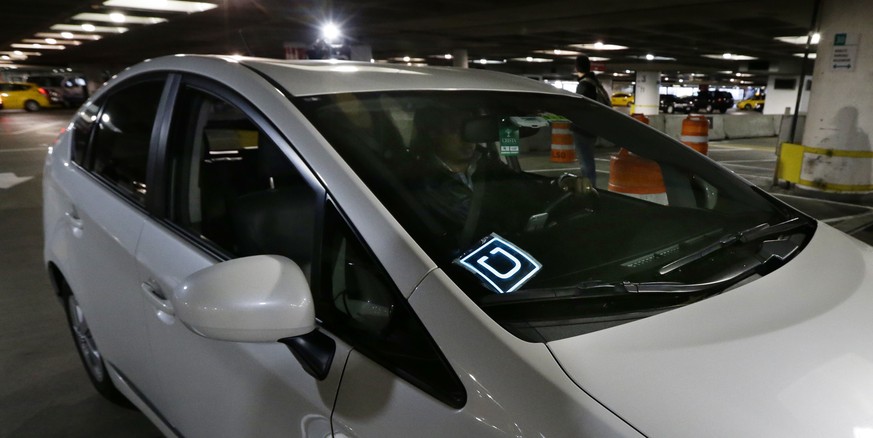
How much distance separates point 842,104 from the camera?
8.55 m

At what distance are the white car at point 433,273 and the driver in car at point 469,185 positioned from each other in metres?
0.01

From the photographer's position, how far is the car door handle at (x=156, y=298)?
1.77m

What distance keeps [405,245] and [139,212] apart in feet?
4.22

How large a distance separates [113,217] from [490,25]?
2027 centimetres

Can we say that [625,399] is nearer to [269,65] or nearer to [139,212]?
[269,65]

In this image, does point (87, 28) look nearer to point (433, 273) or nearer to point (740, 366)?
point (433, 273)

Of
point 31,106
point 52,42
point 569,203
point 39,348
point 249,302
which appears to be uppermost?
point 52,42

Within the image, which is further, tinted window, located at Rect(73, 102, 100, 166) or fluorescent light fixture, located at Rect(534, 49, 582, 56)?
fluorescent light fixture, located at Rect(534, 49, 582, 56)

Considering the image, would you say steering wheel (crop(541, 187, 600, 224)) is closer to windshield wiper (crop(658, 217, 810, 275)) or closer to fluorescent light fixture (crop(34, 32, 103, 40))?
windshield wiper (crop(658, 217, 810, 275))

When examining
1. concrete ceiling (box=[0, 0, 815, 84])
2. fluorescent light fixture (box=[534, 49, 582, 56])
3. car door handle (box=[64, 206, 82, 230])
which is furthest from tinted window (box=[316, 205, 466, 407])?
fluorescent light fixture (box=[534, 49, 582, 56])

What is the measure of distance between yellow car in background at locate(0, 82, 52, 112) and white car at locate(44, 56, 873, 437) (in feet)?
127

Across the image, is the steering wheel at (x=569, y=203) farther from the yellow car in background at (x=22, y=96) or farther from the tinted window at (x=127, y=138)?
the yellow car in background at (x=22, y=96)

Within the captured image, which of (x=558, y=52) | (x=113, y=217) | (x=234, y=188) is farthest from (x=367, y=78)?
(x=558, y=52)

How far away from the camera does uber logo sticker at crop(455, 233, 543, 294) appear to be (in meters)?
1.34
